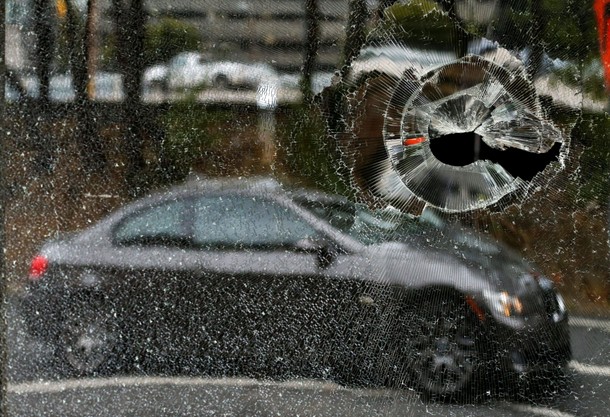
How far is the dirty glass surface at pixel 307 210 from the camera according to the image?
8.20ft

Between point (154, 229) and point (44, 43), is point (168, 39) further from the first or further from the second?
point (154, 229)

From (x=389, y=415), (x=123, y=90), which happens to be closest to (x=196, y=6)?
(x=123, y=90)

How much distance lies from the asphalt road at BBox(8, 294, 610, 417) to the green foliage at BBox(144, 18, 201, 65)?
1112 millimetres

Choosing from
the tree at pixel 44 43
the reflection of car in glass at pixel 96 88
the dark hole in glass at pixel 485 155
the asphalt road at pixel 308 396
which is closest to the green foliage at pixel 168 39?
the reflection of car in glass at pixel 96 88

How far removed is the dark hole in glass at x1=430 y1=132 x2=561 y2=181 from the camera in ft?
8.30

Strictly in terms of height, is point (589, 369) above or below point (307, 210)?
below

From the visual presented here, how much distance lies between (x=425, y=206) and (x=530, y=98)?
53 cm

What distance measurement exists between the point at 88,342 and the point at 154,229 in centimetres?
46

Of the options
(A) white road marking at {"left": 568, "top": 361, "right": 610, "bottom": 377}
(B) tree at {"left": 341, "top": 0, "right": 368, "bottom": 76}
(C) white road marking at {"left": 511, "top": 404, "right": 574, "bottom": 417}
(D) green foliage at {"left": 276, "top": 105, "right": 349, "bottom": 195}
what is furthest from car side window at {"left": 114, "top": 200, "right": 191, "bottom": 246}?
(A) white road marking at {"left": 568, "top": 361, "right": 610, "bottom": 377}

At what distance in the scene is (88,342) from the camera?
2508mm

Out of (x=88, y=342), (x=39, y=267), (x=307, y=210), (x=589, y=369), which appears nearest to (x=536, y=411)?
(x=589, y=369)

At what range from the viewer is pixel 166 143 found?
252 centimetres

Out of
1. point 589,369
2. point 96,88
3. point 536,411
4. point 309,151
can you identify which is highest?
point 96,88

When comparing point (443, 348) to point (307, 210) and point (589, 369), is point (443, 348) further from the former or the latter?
point (307, 210)
